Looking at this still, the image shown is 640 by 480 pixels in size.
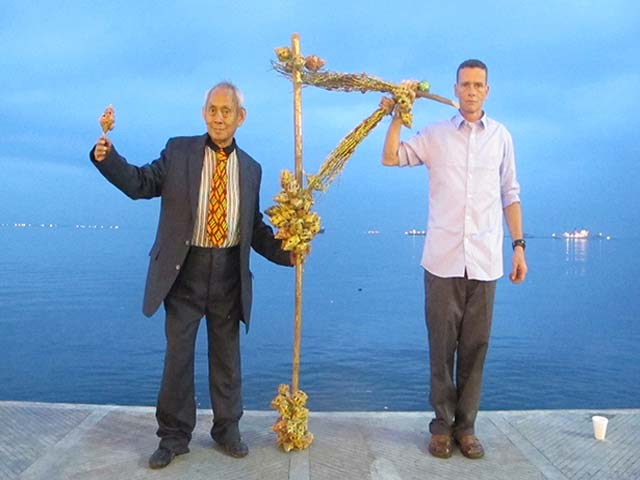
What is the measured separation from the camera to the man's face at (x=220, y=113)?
3781 mm

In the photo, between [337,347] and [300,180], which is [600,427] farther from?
[337,347]

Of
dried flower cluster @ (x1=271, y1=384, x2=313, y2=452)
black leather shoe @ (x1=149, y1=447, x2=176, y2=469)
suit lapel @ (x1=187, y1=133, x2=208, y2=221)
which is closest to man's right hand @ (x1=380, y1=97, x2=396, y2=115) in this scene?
suit lapel @ (x1=187, y1=133, x2=208, y2=221)

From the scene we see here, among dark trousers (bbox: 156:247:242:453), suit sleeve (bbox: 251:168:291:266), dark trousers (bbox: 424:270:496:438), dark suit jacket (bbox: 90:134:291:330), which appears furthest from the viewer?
suit sleeve (bbox: 251:168:291:266)

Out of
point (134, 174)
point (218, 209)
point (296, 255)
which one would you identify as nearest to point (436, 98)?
point (296, 255)

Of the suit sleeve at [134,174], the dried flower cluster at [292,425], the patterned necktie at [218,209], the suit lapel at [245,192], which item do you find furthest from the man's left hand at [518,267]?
the suit sleeve at [134,174]

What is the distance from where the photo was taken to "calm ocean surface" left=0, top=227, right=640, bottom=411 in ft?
41.1

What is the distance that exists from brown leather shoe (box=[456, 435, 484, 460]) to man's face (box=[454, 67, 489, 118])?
2.08 metres

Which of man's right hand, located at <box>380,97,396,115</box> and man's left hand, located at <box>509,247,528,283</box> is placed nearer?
man's right hand, located at <box>380,97,396,115</box>

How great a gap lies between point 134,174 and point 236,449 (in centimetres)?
180

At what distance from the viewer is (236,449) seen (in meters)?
3.85

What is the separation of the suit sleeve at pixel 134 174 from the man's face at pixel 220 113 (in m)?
0.32

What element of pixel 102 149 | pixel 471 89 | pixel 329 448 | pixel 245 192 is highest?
pixel 471 89

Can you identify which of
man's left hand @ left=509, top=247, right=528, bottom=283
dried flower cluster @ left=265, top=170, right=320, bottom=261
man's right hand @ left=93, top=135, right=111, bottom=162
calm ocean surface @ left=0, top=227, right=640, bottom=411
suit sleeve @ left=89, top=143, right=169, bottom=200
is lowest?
calm ocean surface @ left=0, top=227, right=640, bottom=411

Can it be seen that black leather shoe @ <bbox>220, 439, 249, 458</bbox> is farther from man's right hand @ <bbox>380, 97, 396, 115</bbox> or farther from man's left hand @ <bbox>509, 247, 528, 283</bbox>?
man's right hand @ <bbox>380, 97, 396, 115</bbox>
